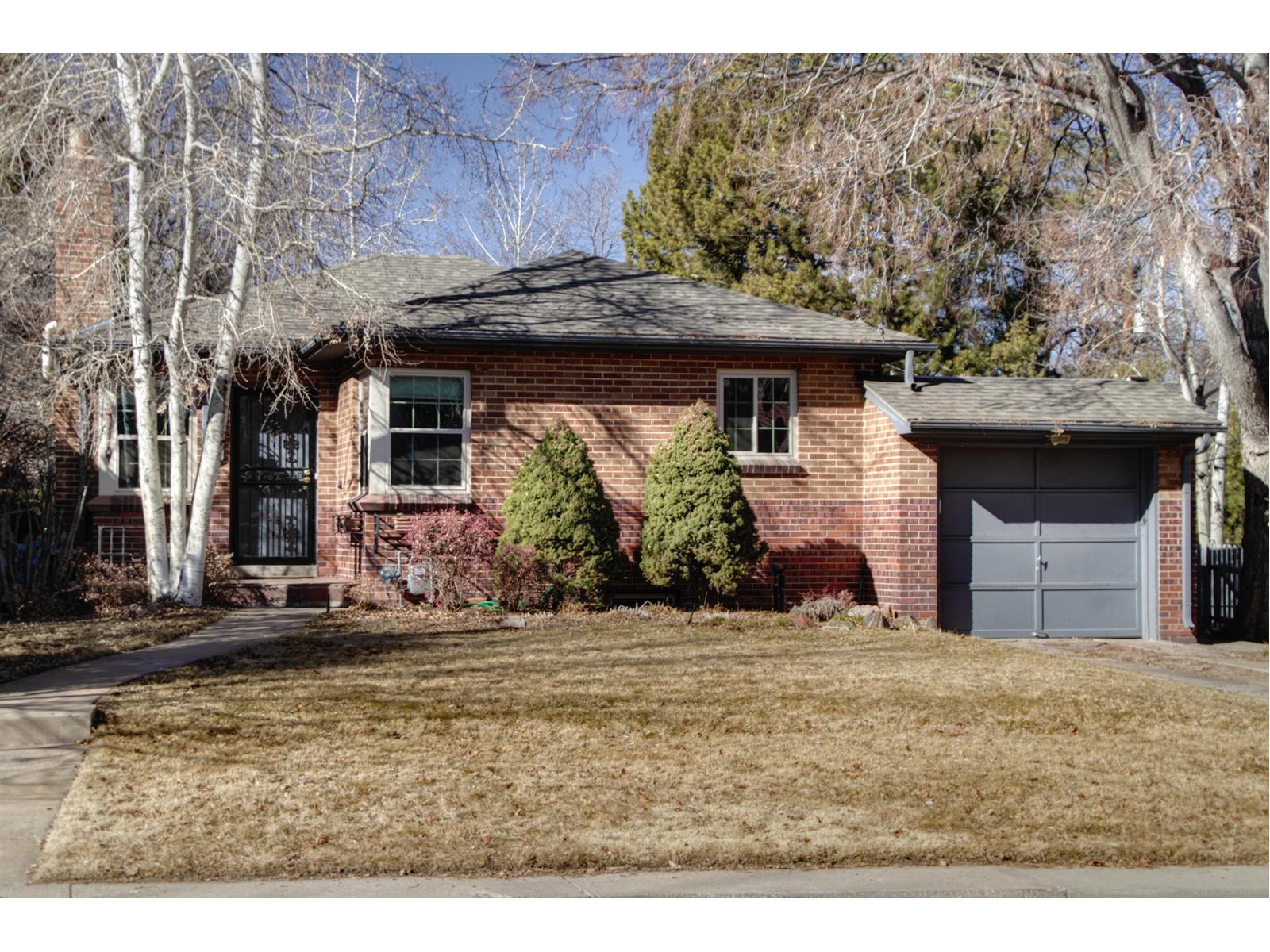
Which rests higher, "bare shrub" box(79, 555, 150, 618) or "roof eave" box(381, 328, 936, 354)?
"roof eave" box(381, 328, 936, 354)

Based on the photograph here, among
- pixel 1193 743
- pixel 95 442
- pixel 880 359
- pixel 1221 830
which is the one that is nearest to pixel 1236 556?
pixel 880 359

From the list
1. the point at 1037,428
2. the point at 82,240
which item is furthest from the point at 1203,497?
the point at 82,240

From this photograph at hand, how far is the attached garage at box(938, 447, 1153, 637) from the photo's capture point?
558 inches

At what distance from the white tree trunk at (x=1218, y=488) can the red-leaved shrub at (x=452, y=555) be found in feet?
59.6

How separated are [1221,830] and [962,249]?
31.9 feet

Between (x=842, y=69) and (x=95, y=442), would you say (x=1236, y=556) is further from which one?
(x=95, y=442)

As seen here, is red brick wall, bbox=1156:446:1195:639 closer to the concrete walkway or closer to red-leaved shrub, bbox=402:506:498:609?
red-leaved shrub, bbox=402:506:498:609

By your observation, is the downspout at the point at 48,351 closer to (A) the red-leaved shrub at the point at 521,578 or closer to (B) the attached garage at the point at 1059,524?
(A) the red-leaved shrub at the point at 521,578

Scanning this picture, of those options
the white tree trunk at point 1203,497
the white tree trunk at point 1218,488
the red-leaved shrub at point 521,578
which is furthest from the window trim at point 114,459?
the white tree trunk at point 1203,497

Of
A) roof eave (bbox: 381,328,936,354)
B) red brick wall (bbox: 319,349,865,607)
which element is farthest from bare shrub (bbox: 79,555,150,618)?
roof eave (bbox: 381,328,936,354)

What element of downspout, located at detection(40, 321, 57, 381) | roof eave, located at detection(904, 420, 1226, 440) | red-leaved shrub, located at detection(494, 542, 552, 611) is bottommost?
red-leaved shrub, located at detection(494, 542, 552, 611)

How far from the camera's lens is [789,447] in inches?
594

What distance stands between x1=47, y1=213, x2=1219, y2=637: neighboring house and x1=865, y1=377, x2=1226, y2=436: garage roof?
38 millimetres

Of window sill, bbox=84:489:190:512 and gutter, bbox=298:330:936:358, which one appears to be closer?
gutter, bbox=298:330:936:358
